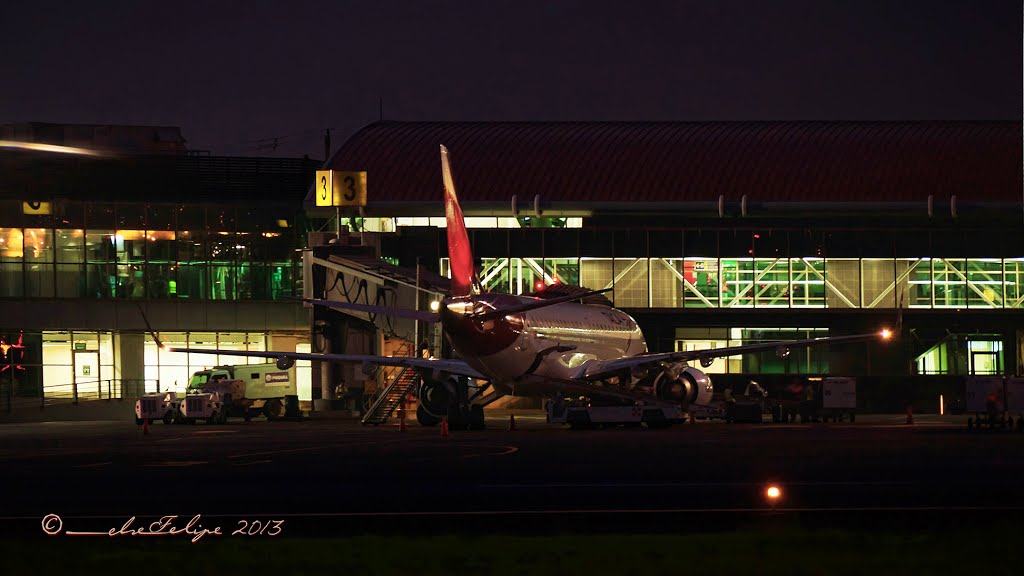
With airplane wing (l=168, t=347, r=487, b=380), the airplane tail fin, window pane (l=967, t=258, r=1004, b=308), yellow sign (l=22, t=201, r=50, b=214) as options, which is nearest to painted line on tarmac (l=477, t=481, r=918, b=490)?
the airplane tail fin

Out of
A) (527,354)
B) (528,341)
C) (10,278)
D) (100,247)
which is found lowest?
(527,354)

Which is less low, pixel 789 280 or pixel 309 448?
pixel 789 280

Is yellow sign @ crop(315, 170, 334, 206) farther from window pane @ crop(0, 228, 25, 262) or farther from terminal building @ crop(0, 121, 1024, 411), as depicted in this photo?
window pane @ crop(0, 228, 25, 262)

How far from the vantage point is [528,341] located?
49875 mm

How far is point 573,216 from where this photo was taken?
85.8 m

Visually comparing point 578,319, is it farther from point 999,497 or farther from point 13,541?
point 13,541

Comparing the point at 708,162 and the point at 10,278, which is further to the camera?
the point at 10,278

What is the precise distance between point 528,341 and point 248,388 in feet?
92.0

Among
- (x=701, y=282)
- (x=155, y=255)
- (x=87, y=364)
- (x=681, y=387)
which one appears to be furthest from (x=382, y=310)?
(x=87, y=364)

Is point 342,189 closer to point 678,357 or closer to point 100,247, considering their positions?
point 100,247

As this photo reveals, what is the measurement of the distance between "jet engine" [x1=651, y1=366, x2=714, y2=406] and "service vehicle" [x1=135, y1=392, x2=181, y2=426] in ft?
76.8

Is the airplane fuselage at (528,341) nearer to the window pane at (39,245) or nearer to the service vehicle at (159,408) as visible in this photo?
the service vehicle at (159,408)

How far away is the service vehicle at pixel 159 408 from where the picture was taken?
65812 mm

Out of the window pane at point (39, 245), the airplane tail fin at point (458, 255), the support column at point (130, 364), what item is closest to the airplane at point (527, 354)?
the airplane tail fin at point (458, 255)
